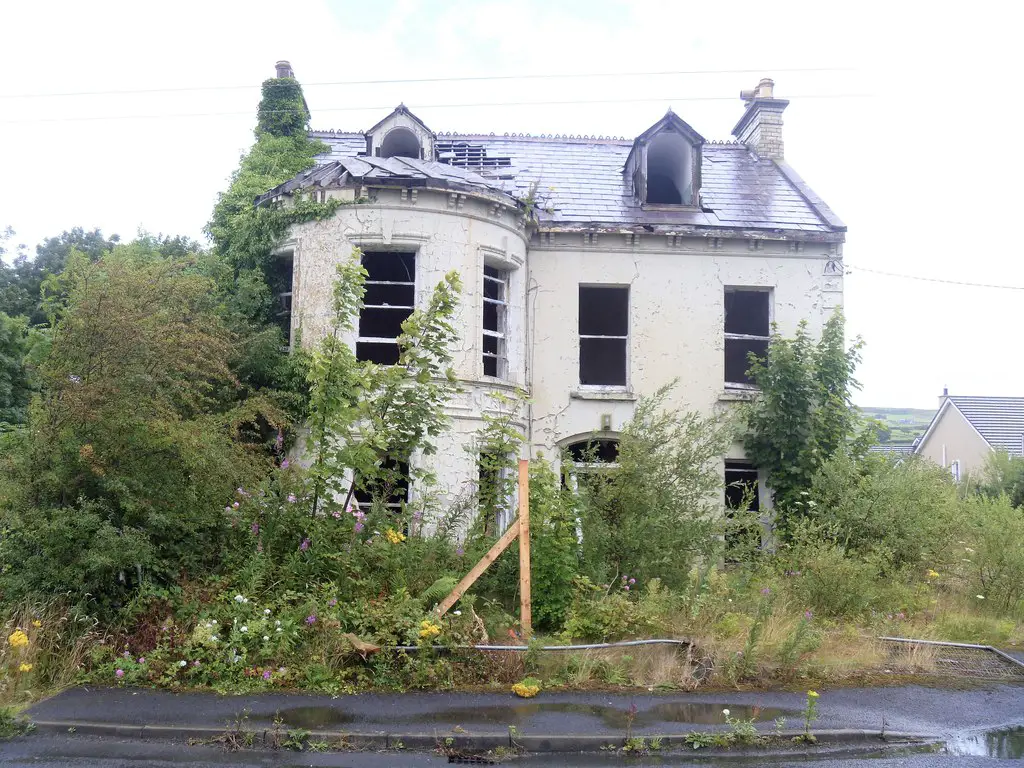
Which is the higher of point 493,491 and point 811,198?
point 811,198

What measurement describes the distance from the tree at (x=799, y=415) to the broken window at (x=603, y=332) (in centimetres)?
308

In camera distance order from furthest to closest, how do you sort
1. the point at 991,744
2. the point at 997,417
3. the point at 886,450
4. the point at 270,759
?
the point at 997,417 → the point at 886,450 → the point at 991,744 → the point at 270,759

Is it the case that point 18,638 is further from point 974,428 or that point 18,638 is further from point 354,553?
point 974,428

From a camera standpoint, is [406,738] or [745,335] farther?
[745,335]

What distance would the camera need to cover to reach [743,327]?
18625mm

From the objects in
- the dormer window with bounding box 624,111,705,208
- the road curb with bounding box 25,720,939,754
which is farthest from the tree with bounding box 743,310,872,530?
the road curb with bounding box 25,720,939,754

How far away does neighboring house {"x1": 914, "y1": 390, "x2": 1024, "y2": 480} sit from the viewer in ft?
135

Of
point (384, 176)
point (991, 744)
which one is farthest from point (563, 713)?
point (384, 176)

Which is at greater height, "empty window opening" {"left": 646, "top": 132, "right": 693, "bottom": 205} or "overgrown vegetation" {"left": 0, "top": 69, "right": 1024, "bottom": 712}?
"empty window opening" {"left": 646, "top": 132, "right": 693, "bottom": 205}

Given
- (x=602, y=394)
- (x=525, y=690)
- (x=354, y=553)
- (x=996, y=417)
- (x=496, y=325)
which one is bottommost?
(x=525, y=690)

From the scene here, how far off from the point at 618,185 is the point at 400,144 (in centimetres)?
467

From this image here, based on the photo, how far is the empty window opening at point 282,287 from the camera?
48.0ft

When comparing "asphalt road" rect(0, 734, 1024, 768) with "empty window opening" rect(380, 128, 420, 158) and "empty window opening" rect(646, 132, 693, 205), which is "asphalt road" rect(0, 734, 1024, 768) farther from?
"empty window opening" rect(646, 132, 693, 205)

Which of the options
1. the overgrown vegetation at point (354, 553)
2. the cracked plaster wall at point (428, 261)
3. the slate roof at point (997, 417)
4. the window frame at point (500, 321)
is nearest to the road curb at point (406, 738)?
the overgrown vegetation at point (354, 553)
